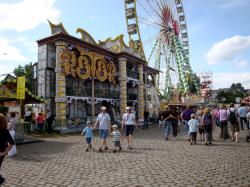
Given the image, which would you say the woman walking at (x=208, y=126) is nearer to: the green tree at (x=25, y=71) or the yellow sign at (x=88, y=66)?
the yellow sign at (x=88, y=66)

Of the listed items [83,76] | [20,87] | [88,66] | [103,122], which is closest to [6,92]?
[20,87]

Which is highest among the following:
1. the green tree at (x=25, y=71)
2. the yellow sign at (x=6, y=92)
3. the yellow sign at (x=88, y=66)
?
the green tree at (x=25, y=71)

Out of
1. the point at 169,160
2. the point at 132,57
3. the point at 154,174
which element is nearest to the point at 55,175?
the point at 154,174

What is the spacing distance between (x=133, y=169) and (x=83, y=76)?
1614cm

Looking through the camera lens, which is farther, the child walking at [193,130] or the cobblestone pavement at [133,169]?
the child walking at [193,130]

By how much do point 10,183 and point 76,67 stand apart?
54.2ft

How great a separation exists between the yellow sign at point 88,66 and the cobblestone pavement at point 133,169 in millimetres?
12380

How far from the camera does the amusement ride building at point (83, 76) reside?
20.3m

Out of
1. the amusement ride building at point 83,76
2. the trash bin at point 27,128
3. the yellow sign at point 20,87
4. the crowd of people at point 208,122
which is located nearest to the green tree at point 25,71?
the amusement ride building at point 83,76

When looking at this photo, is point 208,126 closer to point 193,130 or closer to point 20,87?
point 193,130

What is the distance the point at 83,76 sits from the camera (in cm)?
2208

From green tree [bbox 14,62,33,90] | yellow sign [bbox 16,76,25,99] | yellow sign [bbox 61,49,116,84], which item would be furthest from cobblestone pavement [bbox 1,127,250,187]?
green tree [bbox 14,62,33,90]

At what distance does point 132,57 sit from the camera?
28156mm

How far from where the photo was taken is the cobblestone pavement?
18.4 feet
